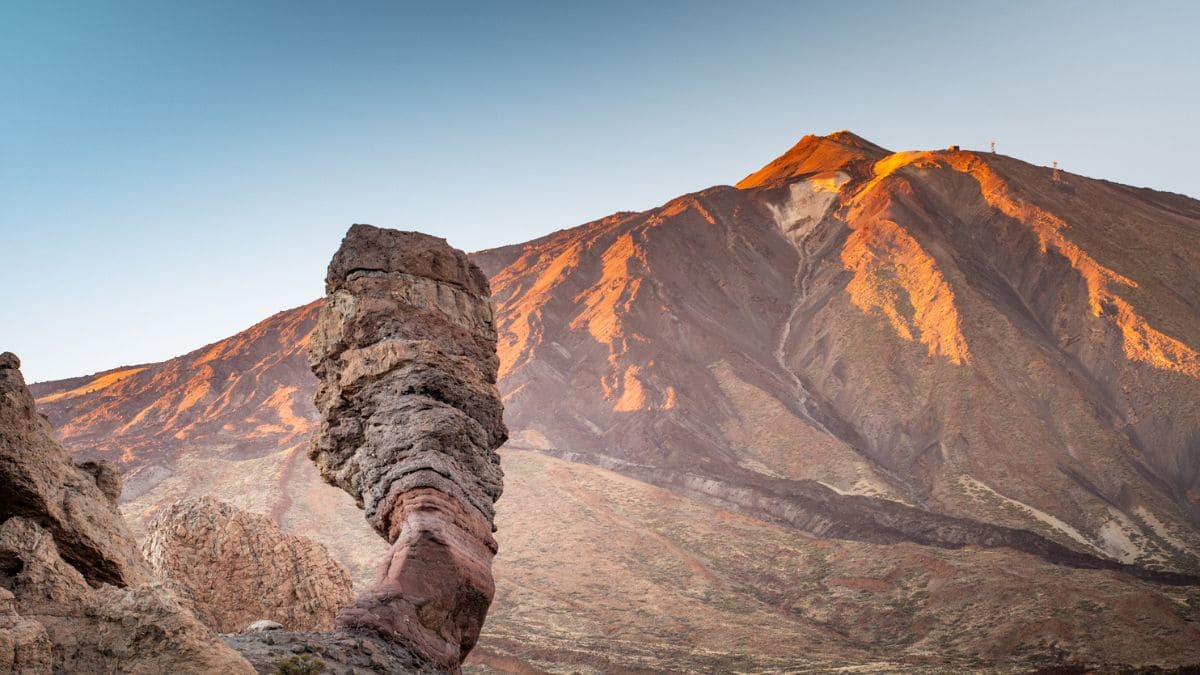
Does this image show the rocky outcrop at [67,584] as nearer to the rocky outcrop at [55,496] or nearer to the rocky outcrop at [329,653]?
the rocky outcrop at [55,496]

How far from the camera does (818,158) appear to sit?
4860 inches

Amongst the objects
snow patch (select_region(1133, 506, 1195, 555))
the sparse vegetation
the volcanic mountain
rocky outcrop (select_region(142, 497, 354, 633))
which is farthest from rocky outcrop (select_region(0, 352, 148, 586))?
snow patch (select_region(1133, 506, 1195, 555))

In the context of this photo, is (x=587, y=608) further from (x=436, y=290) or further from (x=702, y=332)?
(x=702, y=332)

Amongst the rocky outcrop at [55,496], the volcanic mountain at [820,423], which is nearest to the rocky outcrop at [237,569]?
the rocky outcrop at [55,496]

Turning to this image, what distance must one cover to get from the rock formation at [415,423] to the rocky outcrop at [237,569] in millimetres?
2107

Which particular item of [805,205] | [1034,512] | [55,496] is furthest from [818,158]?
[55,496]

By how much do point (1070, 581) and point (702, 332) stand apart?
49.1 m

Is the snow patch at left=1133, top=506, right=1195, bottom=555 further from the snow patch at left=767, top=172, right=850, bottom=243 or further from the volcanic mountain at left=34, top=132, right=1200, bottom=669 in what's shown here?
the snow patch at left=767, top=172, right=850, bottom=243

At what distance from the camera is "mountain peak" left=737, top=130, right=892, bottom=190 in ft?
388

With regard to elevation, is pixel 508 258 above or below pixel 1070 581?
above

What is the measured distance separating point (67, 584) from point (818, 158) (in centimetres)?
12294

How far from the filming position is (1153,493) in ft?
199

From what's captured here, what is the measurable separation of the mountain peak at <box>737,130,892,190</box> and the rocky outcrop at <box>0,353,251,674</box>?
112 metres

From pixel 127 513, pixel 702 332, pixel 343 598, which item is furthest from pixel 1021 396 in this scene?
pixel 343 598
